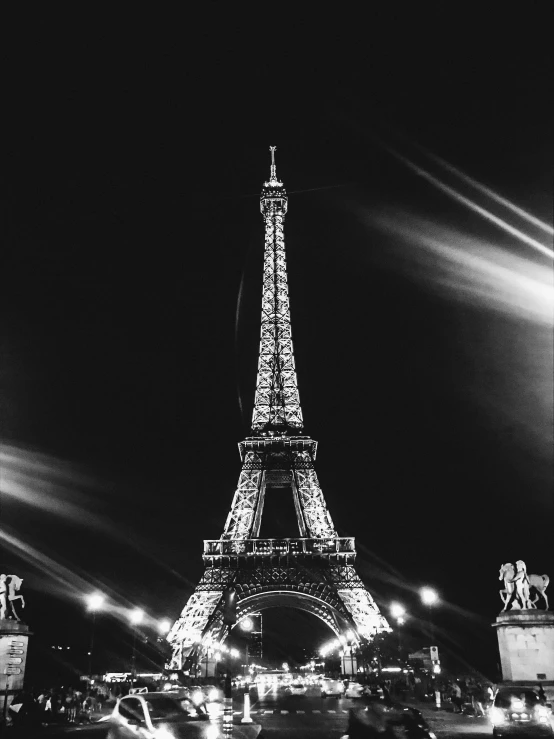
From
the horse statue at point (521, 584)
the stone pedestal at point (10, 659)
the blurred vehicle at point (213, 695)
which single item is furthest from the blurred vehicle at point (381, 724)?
the blurred vehicle at point (213, 695)

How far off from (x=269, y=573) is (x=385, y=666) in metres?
15.0

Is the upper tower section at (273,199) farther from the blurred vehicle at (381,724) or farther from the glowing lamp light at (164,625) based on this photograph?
the blurred vehicle at (381,724)

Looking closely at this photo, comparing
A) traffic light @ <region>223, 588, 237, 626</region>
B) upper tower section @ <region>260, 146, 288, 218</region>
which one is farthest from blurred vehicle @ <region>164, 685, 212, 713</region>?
upper tower section @ <region>260, 146, 288, 218</region>

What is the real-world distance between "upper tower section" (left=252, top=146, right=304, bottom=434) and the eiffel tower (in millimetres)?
115

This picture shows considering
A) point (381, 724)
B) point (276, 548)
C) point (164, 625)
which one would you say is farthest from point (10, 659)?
point (164, 625)

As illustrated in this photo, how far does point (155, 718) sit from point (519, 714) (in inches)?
352

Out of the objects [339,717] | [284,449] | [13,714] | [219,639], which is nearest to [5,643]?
[13,714]

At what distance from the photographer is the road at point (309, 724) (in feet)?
59.1

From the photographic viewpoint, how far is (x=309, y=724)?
21547 millimetres

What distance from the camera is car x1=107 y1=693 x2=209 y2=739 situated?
13792 mm

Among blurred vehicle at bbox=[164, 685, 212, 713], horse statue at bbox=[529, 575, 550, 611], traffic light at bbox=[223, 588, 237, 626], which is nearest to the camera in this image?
blurred vehicle at bbox=[164, 685, 212, 713]

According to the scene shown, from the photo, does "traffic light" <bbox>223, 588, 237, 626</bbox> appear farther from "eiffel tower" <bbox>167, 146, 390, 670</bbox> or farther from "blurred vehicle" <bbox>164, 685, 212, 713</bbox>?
"blurred vehicle" <bbox>164, 685, 212, 713</bbox>

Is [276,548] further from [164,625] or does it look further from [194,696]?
[194,696]

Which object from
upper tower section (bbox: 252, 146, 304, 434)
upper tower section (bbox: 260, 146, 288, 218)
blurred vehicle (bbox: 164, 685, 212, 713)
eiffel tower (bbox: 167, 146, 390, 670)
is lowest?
blurred vehicle (bbox: 164, 685, 212, 713)
